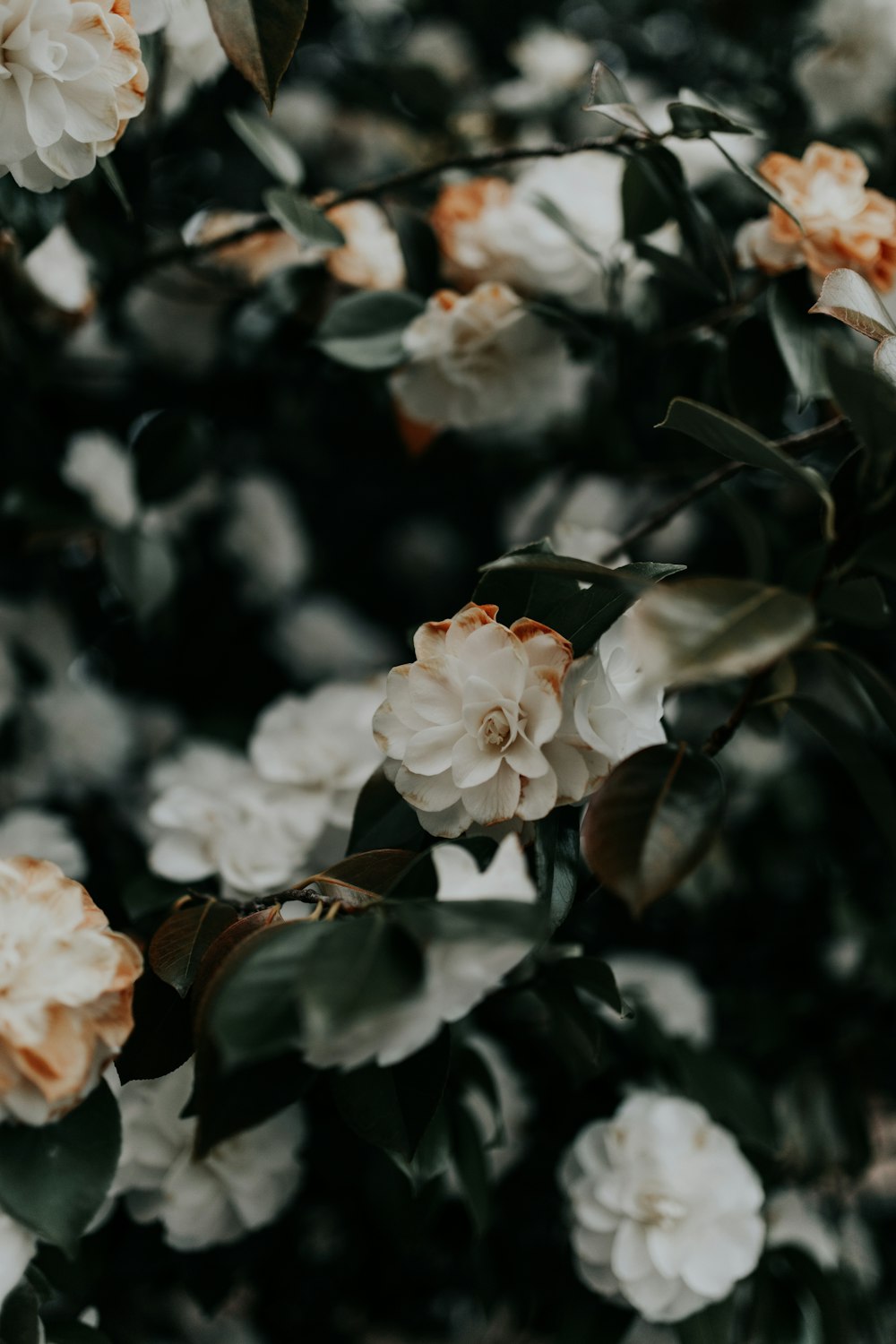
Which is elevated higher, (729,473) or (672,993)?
(729,473)

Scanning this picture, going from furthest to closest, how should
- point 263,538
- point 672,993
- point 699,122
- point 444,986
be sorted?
point 263,538
point 672,993
point 699,122
point 444,986

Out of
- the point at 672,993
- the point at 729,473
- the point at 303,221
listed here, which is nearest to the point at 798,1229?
the point at 672,993

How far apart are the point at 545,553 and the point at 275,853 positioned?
28 centimetres

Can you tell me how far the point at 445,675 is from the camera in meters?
0.41

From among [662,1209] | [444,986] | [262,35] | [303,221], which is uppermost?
[262,35]

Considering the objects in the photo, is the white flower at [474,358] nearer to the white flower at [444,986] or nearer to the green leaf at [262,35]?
the green leaf at [262,35]

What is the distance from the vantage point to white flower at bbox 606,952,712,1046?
864 mm

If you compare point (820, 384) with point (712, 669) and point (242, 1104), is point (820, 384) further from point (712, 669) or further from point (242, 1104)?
point (242, 1104)

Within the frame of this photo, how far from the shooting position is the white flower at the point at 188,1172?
1.76 feet

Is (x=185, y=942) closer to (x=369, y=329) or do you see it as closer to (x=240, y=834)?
(x=240, y=834)

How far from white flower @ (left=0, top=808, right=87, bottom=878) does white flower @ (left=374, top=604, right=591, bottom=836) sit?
0.39 metres

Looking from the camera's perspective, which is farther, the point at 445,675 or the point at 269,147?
the point at 269,147

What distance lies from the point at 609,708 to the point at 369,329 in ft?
1.21

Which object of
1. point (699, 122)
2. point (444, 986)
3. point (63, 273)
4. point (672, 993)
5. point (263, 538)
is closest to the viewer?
point (444, 986)
